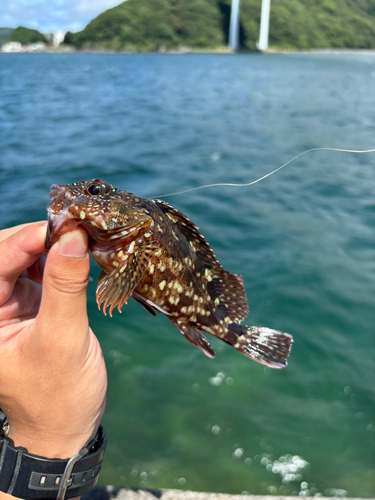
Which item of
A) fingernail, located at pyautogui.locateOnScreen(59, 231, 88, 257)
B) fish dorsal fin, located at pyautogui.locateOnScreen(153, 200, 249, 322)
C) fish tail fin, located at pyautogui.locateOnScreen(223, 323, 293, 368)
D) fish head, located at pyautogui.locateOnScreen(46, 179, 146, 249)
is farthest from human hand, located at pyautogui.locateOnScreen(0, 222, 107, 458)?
fish tail fin, located at pyautogui.locateOnScreen(223, 323, 293, 368)

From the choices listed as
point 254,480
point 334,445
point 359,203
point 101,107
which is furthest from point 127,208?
point 101,107

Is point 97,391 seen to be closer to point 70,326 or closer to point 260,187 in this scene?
point 70,326

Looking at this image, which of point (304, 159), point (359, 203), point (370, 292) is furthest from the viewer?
point (304, 159)

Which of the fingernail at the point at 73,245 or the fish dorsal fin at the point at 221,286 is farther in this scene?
the fish dorsal fin at the point at 221,286

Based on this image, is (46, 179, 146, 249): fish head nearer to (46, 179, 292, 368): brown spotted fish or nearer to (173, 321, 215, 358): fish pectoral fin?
(46, 179, 292, 368): brown spotted fish

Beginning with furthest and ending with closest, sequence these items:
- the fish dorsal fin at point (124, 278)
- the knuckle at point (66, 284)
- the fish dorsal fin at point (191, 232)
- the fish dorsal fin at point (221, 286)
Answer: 1. the fish dorsal fin at point (221, 286)
2. the fish dorsal fin at point (191, 232)
3. the fish dorsal fin at point (124, 278)
4. the knuckle at point (66, 284)

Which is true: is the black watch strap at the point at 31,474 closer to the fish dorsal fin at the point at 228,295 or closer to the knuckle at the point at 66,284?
the knuckle at the point at 66,284

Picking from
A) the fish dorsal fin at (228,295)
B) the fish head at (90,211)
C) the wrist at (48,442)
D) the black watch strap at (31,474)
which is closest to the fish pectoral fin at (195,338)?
the fish dorsal fin at (228,295)
